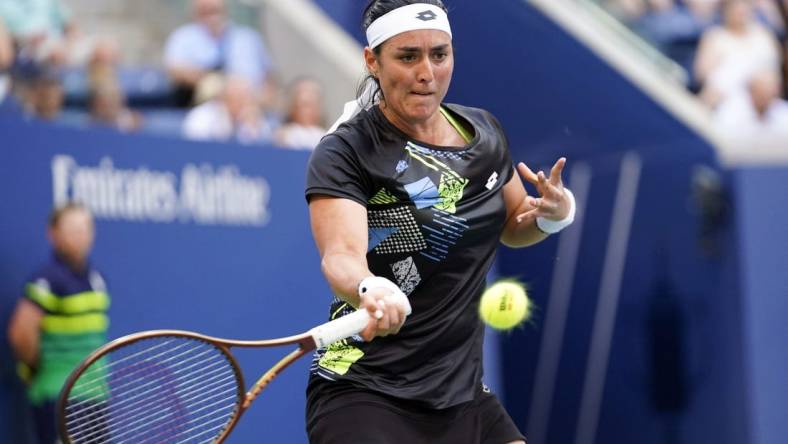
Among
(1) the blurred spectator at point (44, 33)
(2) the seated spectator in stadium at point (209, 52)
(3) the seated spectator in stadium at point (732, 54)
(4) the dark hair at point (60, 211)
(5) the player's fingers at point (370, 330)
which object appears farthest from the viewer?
(3) the seated spectator in stadium at point (732, 54)

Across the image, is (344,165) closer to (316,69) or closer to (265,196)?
(265,196)

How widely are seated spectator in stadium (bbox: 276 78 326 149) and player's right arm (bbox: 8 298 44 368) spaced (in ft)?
7.26

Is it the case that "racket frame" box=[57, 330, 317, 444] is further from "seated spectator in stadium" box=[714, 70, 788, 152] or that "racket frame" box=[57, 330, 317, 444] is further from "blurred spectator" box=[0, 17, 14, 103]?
"seated spectator in stadium" box=[714, 70, 788, 152]

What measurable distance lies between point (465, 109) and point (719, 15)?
279 inches

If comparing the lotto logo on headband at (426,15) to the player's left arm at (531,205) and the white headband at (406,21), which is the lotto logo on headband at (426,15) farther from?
the player's left arm at (531,205)

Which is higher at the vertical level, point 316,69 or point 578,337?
point 316,69

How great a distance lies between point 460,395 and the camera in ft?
13.2

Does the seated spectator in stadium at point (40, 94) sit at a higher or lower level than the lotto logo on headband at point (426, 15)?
higher

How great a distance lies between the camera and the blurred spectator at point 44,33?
25.2ft

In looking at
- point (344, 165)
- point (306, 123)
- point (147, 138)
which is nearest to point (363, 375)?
point (344, 165)


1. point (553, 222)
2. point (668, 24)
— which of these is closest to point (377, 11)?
point (553, 222)

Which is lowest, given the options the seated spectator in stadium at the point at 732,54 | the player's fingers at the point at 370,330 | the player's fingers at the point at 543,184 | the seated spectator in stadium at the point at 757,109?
the player's fingers at the point at 370,330

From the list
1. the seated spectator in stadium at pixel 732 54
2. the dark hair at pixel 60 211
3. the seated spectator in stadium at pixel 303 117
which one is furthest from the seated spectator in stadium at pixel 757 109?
the dark hair at pixel 60 211

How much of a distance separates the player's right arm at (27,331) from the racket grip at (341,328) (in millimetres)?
3164
